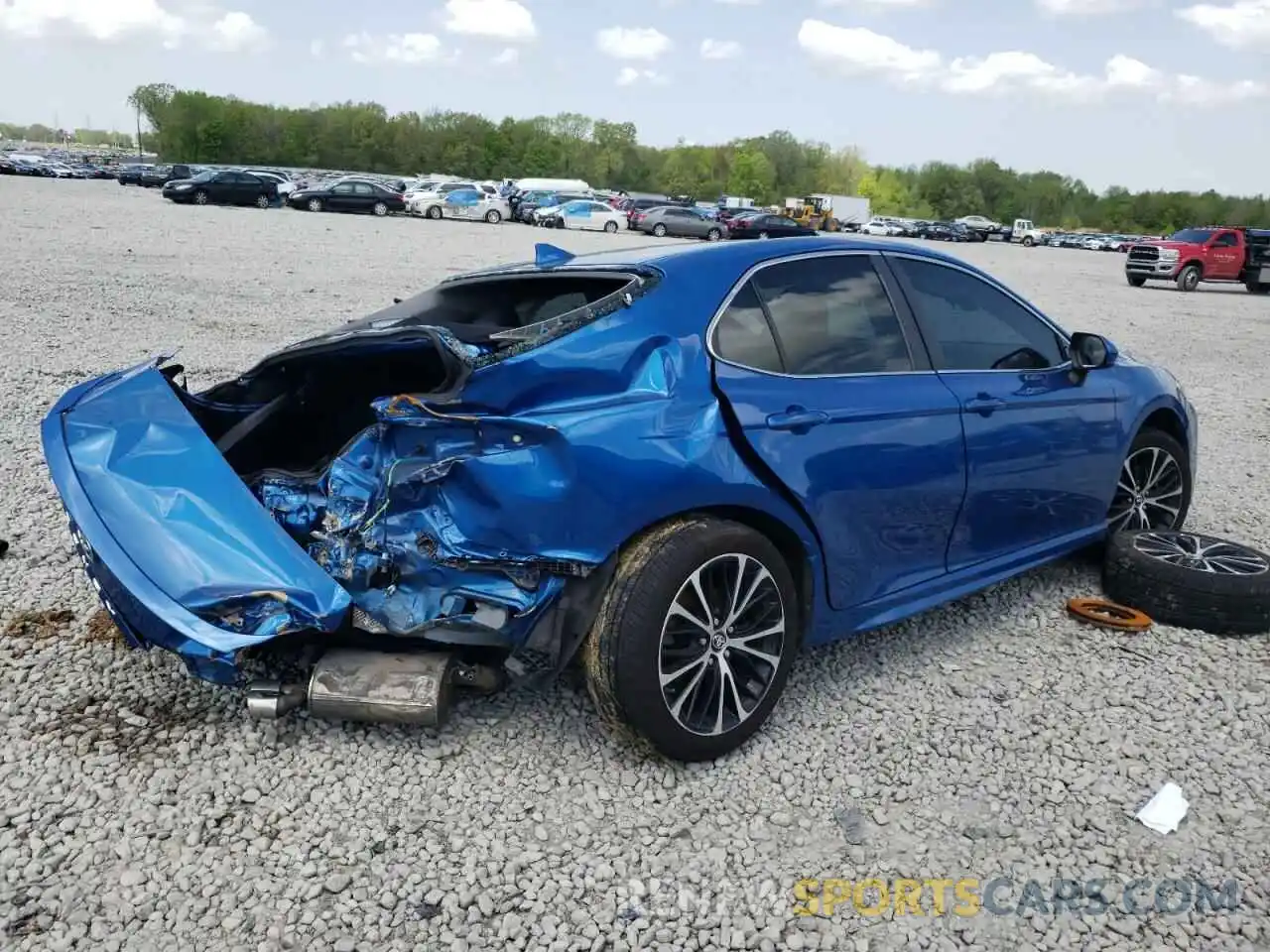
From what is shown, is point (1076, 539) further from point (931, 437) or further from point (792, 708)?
point (792, 708)

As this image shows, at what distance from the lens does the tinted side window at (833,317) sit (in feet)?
12.0

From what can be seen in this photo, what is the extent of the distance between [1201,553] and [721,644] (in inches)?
109

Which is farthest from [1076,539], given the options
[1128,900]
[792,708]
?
[1128,900]

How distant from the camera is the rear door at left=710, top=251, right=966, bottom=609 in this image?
343cm

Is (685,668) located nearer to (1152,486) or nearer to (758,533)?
(758,533)

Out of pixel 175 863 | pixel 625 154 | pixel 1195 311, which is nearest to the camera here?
pixel 175 863

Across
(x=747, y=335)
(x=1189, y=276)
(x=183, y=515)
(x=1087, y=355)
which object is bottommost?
(x=183, y=515)

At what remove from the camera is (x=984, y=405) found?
4090mm

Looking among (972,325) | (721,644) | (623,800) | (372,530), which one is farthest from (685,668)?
(972,325)

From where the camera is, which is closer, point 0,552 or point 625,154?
point 0,552

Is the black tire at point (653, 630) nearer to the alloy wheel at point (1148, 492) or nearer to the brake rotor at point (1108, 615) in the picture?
the brake rotor at point (1108, 615)

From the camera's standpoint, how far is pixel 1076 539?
4781mm

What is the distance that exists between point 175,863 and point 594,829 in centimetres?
115

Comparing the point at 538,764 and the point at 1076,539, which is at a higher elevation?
the point at 1076,539
